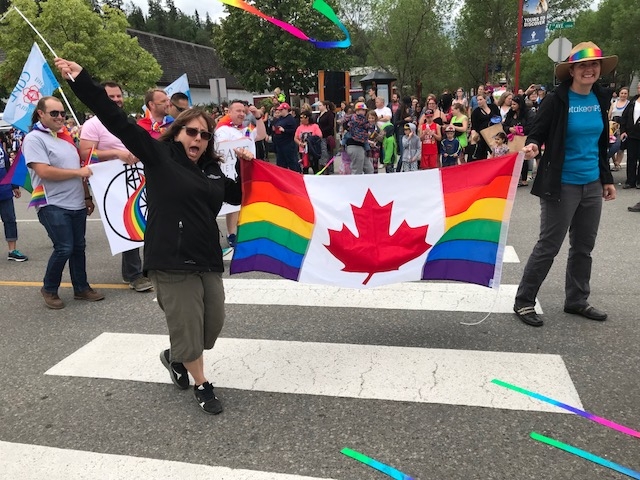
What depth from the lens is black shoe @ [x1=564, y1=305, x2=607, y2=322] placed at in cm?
430

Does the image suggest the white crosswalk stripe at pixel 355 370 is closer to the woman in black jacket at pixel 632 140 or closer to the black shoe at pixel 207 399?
the black shoe at pixel 207 399

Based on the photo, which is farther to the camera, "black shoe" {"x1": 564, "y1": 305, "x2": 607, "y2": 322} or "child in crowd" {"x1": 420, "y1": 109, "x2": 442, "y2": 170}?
"child in crowd" {"x1": 420, "y1": 109, "x2": 442, "y2": 170}

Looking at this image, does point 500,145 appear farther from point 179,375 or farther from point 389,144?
point 179,375

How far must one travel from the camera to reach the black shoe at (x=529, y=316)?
4.27 m

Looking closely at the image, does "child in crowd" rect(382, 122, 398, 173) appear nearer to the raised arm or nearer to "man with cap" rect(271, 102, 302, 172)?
"man with cap" rect(271, 102, 302, 172)

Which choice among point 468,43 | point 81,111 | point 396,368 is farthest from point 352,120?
point 468,43

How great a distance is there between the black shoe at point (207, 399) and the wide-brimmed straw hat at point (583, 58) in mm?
3381

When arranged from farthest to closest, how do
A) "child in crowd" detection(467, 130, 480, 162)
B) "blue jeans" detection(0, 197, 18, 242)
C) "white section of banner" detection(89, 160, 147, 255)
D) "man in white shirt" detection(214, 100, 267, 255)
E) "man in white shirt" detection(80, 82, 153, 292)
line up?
1. "child in crowd" detection(467, 130, 480, 162)
2. "blue jeans" detection(0, 197, 18, 242)
3. "man in white shirt" detection(214, 100, 267, 255)
4. "white section of banner" detection(89, 160, 147, 255)
5. "man in white shirt" detection(80, 82, 153, 292)

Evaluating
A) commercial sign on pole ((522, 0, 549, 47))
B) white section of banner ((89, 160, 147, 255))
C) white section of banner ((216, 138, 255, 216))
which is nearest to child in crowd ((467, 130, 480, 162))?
white section of banner ((216, 138, 255, 216))

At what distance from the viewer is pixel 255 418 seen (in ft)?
10.5

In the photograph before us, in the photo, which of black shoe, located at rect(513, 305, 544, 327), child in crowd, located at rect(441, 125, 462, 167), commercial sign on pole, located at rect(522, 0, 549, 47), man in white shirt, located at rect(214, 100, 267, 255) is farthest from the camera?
commercial sign on pole, located at rect(522, 0, 549, 47)

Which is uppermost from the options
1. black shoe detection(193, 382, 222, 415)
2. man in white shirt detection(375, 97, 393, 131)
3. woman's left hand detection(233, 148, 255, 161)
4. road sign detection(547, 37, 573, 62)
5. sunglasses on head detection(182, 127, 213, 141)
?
road sign detection(547, 37, 573, 62)

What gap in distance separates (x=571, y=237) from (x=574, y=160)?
0.67 metres

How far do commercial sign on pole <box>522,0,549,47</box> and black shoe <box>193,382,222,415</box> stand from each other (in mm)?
21936
